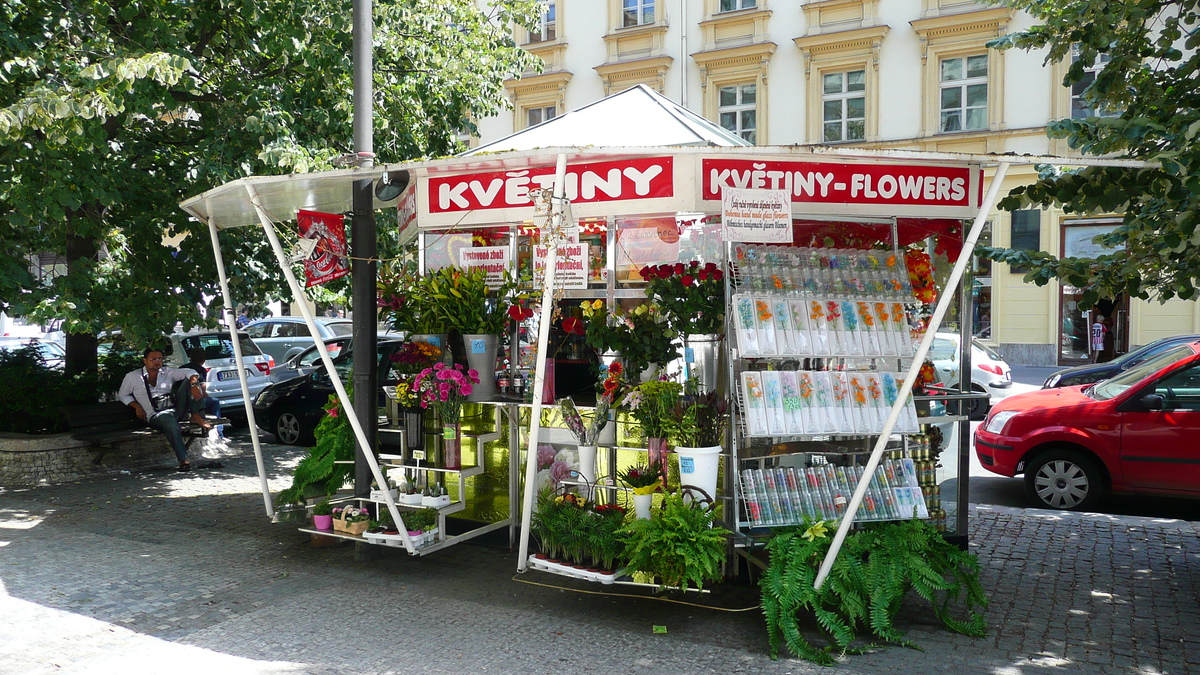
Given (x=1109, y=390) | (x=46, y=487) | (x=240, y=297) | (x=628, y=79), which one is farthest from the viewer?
(x=628, y=79)

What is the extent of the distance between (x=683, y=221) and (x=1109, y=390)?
4697mm

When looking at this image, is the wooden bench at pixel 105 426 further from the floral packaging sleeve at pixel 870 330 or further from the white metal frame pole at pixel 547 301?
the floral packaging sleeve at pixel 870 330

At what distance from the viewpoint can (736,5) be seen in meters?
24.7

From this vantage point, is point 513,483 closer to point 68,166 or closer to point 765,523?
point 765,523

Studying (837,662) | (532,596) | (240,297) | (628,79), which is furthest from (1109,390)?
(628,79)

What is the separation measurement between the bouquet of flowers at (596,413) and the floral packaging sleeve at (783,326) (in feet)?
3.62

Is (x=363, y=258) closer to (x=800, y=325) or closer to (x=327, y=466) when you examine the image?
(x=327, y=466)

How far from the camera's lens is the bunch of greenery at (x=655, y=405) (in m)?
5.82

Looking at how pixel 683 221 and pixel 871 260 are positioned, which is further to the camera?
pixel 683 221

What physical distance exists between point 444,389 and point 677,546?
6.96ft

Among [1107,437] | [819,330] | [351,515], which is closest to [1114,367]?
[1107,437]

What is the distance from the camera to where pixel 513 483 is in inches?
272

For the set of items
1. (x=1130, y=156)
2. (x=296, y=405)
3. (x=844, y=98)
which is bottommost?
(x=296, y=405)

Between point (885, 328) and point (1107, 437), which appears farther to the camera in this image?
point (1107, 437)
